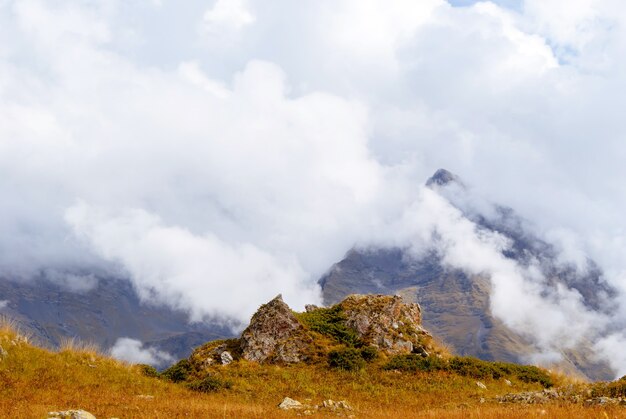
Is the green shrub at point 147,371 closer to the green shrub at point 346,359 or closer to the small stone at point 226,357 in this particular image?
the small stone at point 226,357

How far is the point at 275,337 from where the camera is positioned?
39031mm

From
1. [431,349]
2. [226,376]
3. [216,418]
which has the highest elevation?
[431,349]

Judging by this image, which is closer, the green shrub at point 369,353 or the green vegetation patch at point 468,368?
Result: the green vegetation patch at point 468,368

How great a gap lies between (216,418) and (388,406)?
9.85m

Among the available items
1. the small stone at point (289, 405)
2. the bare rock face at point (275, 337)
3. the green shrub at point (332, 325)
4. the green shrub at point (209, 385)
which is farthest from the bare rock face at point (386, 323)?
the small stone at point (289, 405)

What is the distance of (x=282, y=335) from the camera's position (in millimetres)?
39219

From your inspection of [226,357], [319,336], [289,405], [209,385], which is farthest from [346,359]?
[289,405]

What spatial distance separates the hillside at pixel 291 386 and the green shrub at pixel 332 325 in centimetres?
10

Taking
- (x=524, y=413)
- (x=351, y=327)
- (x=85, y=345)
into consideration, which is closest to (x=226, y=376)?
(x=85, y=345)

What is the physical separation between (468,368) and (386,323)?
25.2 feet

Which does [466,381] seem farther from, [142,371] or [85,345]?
[85,345]

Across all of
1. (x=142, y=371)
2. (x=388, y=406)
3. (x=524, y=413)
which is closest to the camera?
(x=524, y=413)

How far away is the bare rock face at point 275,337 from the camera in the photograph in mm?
37719

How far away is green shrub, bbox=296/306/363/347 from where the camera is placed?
3980cm
